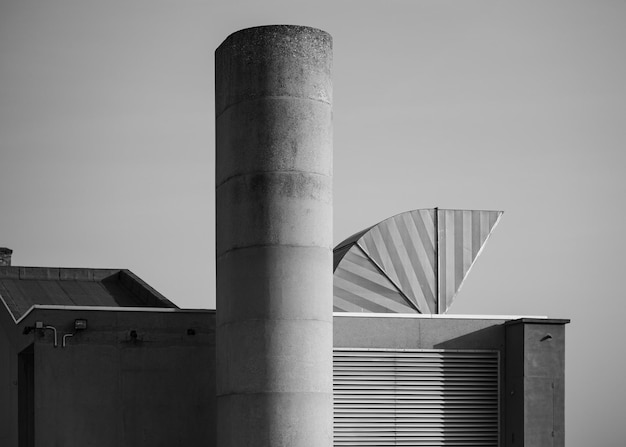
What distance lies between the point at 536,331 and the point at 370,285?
6.31 m

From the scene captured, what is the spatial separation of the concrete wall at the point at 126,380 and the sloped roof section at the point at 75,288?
16.9ft

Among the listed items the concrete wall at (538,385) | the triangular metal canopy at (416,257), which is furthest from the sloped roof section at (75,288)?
the concrete wall at (538,385)

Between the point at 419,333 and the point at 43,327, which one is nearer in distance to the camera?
the point at 43,327

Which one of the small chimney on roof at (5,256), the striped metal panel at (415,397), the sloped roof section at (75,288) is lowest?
the striped metal panel at (415,397)

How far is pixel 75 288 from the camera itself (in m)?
45.2

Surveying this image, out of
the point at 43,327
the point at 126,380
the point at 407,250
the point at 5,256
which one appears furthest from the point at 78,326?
the point at 5,256

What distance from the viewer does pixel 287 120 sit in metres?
32.8

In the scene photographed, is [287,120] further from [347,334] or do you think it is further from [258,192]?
[347,334]

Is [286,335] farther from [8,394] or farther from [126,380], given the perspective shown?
[8,394]

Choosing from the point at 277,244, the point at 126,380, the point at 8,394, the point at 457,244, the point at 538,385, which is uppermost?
the point at 457,244

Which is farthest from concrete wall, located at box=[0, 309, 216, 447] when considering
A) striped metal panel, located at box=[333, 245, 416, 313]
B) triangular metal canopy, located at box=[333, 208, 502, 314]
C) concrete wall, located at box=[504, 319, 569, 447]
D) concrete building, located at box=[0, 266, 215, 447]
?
concrete wall, located at box=[504, 319, 569, 447]

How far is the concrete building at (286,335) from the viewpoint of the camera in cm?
3247

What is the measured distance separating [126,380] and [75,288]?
31.0ft

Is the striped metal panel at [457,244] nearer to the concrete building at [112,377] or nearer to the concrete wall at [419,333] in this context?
the concrete wall at [419,333]
